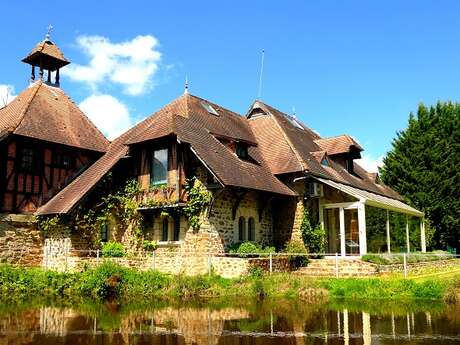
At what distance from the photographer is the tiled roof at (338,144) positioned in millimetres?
27812

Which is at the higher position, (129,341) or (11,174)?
(11,174)

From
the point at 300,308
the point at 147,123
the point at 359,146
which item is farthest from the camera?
the point at 359,146

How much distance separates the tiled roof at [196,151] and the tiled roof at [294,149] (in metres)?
0.74

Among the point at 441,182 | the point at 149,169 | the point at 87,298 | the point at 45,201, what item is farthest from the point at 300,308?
the point at 441,182

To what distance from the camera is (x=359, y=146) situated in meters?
28.5

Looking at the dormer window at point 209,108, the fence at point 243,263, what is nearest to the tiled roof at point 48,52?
the dormer window at point 209,108

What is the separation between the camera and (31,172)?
23.2 m

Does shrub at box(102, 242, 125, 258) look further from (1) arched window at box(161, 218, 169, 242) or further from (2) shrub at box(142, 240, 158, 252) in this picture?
(1) arched window at box(161, 218, 169, 242)

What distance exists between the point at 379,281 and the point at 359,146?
13772 millimetres

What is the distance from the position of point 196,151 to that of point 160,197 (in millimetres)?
2593

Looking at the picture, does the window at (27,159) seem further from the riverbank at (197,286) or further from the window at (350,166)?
the window at (350,166)

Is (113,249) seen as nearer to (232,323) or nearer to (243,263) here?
(243,263)

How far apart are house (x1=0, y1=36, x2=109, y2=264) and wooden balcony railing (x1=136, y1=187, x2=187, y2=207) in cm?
514

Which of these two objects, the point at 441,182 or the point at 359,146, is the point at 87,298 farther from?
the point at 441,182
